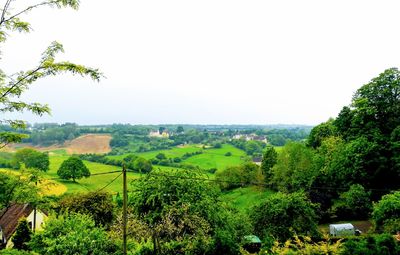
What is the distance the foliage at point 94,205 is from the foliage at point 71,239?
8912mm

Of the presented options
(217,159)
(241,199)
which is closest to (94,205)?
(241,199)

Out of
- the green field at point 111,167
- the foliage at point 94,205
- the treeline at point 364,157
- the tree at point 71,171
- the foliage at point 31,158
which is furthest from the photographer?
the foliage at point 31,158

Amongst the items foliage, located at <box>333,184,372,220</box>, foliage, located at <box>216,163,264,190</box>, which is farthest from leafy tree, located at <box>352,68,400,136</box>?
foliage, located at <box>216,163,264,190</box>

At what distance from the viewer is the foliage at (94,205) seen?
24.0 meters

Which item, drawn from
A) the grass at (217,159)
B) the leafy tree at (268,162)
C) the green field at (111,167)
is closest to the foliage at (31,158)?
the green field at (111,167)

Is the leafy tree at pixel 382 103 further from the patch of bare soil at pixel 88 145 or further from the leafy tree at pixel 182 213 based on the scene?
the patch of bare soil at pixel 88 145

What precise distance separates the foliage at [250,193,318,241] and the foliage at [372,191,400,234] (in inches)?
158

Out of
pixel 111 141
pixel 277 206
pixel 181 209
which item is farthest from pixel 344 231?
pixel 111 141

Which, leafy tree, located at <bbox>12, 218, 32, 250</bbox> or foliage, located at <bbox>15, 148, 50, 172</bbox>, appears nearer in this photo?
leafy tree, located at <bbox>12, 218, 32, 250</bbox>

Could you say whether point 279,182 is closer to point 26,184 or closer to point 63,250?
point 63,250

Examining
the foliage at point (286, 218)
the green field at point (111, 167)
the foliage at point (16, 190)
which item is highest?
the foliage at point (16, 190)

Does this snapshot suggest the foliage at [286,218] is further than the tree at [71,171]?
No

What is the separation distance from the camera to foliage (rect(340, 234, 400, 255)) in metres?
12.6

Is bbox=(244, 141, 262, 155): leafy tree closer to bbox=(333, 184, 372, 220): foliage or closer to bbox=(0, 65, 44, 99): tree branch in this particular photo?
bbox=(333, 184, 372, 220): foliage
